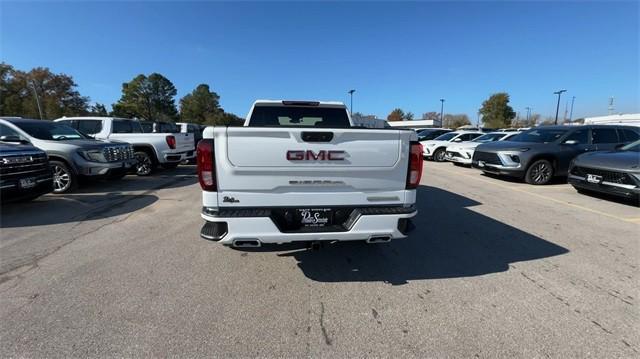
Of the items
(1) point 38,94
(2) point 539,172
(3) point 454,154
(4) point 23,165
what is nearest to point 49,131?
(4) point 23,165

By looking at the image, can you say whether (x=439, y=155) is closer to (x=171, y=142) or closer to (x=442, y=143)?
(x=442, y=143)

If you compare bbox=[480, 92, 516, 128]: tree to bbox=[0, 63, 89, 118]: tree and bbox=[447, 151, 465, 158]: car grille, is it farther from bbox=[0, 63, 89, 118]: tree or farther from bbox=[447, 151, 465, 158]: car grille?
bbox=[0, 63, 89, 118]: tree

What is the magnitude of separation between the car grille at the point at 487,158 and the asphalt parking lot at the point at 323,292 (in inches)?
172

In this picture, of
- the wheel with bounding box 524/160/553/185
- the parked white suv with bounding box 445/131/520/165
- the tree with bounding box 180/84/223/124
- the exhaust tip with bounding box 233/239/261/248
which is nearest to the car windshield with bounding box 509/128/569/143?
the wheel with bounding box 524/160/553/185

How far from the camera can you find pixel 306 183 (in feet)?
8.87

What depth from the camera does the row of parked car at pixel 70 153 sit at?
17.2ft

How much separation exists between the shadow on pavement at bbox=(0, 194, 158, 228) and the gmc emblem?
4.51 meters

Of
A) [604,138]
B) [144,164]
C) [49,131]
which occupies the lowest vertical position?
[144,164]

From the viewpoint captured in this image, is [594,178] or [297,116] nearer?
[297,116]

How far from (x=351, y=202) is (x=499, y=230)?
318cm

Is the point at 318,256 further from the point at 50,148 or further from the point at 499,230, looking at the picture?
the point at 50,148

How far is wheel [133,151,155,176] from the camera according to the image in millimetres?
9703

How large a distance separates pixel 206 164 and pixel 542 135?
1044 cm

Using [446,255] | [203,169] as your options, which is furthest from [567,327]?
[203,169]
